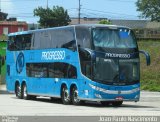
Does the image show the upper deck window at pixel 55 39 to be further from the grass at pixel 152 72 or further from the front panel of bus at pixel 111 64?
the grass at pixel 152 72

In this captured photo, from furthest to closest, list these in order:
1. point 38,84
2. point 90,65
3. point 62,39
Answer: point 38,84 < point 62,39 < point 90,65

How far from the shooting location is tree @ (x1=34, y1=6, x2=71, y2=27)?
119250 mm

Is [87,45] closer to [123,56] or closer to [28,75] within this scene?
[123,56]

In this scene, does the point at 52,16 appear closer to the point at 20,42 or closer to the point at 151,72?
the point at 151,72

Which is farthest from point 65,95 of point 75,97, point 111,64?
point 111,64

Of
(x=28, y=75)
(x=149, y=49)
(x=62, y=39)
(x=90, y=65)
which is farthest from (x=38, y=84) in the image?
(x=149, y=49)

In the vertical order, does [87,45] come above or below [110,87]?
above

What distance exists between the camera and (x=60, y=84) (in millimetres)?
30031

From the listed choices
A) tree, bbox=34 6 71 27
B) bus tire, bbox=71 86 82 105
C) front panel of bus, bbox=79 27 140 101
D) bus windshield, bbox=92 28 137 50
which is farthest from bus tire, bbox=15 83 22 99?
tree, bbox=34 6 71 27

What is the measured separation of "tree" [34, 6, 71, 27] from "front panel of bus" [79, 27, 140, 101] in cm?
9071

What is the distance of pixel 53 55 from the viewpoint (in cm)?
3064

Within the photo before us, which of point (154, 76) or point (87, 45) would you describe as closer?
point (87, 45)

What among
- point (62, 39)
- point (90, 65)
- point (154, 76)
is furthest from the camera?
point (154, 76)

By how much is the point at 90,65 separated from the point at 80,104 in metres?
2.55
